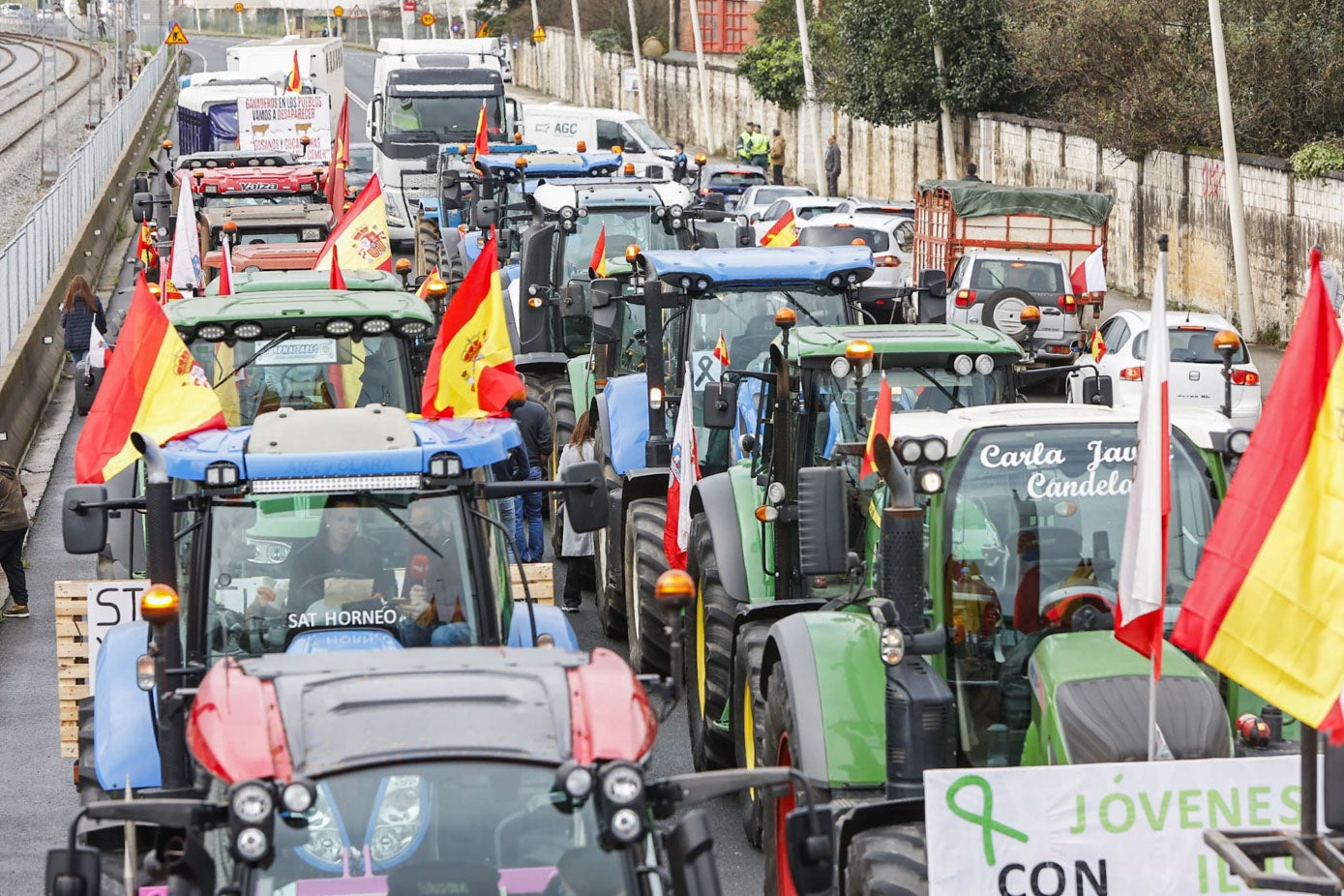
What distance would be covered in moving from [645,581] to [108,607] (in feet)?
13.6

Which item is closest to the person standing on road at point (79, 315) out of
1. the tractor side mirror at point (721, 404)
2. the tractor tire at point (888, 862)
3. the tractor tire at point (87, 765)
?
the tractor side mirror at point (721, 404)

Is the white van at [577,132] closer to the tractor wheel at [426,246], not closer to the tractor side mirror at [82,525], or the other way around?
the tractor wheel at [426,246]

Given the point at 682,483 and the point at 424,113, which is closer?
the point at 682,483

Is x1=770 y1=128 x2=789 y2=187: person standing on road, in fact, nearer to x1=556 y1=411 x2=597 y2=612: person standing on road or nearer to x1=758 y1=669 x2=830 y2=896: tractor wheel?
x1=556 y1=411 x2=597 y2=612: person standing on road

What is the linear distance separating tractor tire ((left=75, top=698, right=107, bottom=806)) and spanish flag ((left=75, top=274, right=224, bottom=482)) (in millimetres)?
1614

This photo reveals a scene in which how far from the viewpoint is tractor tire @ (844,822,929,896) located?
24.0ft

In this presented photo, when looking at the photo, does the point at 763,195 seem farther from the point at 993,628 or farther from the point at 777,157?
the point at 993,628

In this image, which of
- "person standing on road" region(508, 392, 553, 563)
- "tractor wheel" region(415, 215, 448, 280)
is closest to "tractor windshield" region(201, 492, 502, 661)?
"person standing on road" region(508, 392, 553, 563)

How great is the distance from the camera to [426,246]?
100ft

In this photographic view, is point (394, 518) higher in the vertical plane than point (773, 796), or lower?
higher

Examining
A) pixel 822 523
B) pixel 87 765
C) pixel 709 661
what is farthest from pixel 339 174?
pixel 822 523

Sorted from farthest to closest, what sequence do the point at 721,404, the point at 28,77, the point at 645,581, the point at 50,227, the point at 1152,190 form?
the point at 28,77
the point at 1152,190
the point at 50,227
the point at 645,581
the point at 721,404

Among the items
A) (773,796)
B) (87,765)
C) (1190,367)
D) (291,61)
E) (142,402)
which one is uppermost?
(291,61)

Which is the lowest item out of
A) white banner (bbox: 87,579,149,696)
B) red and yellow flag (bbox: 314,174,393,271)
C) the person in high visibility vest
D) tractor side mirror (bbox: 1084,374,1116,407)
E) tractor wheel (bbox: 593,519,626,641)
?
tractor wheel (bbox: 593,519,626,641)
